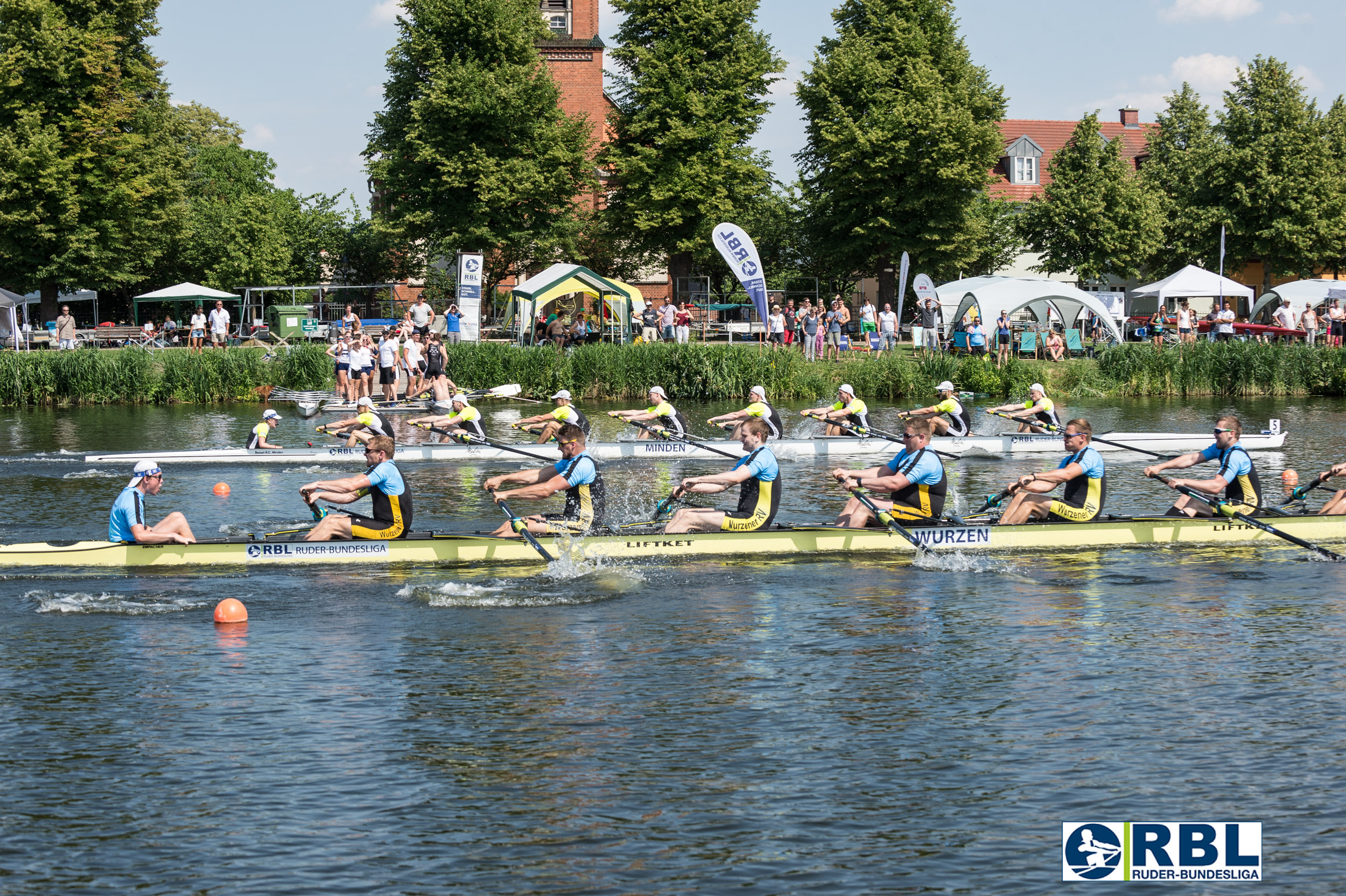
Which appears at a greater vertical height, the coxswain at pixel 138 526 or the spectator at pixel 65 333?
the spectator at pixel 65 333

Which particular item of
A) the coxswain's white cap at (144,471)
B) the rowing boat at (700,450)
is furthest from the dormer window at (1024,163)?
the coxswain's white cap at (144,471)

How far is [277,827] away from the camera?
8.51 m

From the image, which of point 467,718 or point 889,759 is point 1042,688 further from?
point 467,718

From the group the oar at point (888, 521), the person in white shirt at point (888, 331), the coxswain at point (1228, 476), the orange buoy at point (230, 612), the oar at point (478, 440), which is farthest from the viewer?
the person in white shirt at point (888, 331)

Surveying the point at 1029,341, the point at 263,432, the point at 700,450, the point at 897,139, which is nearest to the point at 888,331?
the point at 1029,341

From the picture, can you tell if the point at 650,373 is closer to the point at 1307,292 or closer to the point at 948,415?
the point at 948,415

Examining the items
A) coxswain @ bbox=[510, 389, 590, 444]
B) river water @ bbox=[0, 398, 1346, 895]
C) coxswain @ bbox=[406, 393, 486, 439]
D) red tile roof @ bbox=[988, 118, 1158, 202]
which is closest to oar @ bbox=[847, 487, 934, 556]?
river water @ bbox=[0, 398, 1346, 895]

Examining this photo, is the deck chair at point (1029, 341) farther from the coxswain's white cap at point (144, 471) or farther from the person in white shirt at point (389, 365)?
Answer: the coxswain's white cap at point (144, 471)

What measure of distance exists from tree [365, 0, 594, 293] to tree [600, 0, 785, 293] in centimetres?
267

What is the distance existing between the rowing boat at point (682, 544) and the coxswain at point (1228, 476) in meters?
0.39

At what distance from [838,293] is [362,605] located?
159ft

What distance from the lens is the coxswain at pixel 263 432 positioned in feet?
79.9

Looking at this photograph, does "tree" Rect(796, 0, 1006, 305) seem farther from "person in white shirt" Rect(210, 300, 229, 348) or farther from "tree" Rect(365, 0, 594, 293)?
"person in white shirt" Rect(210, 300, 229, 348)

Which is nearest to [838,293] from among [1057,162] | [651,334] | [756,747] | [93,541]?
[1057,162]
